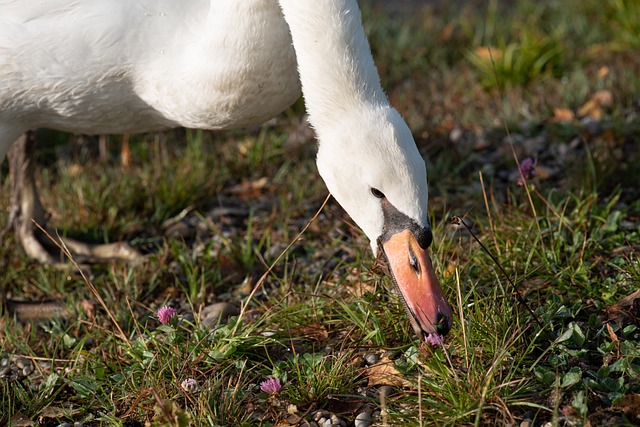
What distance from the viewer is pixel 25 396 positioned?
3275 millimetres

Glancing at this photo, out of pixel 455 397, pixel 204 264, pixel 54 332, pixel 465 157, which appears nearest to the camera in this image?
pixel 455 397

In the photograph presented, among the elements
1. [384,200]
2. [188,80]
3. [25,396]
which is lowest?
[25,396]

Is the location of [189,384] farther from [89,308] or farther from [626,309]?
[626,309]

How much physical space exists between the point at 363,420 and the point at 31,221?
2.45m

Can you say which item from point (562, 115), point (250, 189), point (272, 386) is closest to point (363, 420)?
point (272, 386)

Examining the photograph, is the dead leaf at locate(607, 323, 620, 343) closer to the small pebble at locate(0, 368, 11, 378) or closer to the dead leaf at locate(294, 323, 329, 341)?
the dead leaf at locate(294, 323, 329, 341)

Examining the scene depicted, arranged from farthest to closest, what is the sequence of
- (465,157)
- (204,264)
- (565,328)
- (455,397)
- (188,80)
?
(465,157) → (204,264) → (188,80) → (565,328) → (455,397)

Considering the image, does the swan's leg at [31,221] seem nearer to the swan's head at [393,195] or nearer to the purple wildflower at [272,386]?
the purple wildflower at [272,386]

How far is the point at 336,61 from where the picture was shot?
3.03 m

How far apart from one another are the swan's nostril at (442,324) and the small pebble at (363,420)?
15.4 inches

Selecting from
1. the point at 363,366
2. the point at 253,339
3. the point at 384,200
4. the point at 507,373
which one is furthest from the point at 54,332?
the point at 507,373

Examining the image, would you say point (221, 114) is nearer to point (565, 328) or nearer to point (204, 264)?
point (204, 264)

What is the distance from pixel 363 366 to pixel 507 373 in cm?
57

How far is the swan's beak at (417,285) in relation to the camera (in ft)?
9.67
